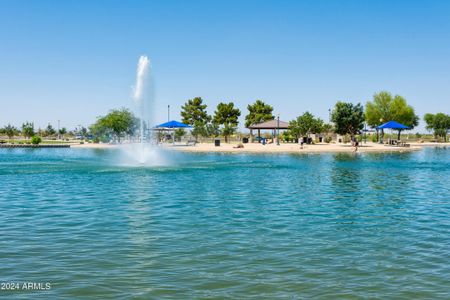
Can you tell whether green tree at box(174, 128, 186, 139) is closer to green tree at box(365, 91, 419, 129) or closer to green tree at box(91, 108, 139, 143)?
green tree at box(91, 108, 139, 143)

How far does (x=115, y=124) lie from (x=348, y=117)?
133ft

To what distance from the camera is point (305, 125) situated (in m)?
69.1

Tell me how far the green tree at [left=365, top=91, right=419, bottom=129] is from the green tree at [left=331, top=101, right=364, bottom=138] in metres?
37.7

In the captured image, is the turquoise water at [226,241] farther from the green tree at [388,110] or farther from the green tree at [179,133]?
the green tree at [388,110]

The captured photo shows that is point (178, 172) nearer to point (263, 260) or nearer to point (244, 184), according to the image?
point (244, 184)

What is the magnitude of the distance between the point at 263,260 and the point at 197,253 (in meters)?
1.51

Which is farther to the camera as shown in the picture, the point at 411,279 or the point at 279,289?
the point at 411,279

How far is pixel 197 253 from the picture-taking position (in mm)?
9734

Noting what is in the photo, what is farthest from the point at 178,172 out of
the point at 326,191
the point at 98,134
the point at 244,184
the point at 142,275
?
the point at 98,134

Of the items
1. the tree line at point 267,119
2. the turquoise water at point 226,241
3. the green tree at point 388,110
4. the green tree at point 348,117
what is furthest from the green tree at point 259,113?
the turquoise water at point 226,241

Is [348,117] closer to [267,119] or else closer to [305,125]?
[305,125]

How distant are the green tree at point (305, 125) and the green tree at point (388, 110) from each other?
3724 cm

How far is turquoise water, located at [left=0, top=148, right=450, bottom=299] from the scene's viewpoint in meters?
7.76

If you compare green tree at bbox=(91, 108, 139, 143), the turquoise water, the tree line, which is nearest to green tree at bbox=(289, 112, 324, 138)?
the tree line
